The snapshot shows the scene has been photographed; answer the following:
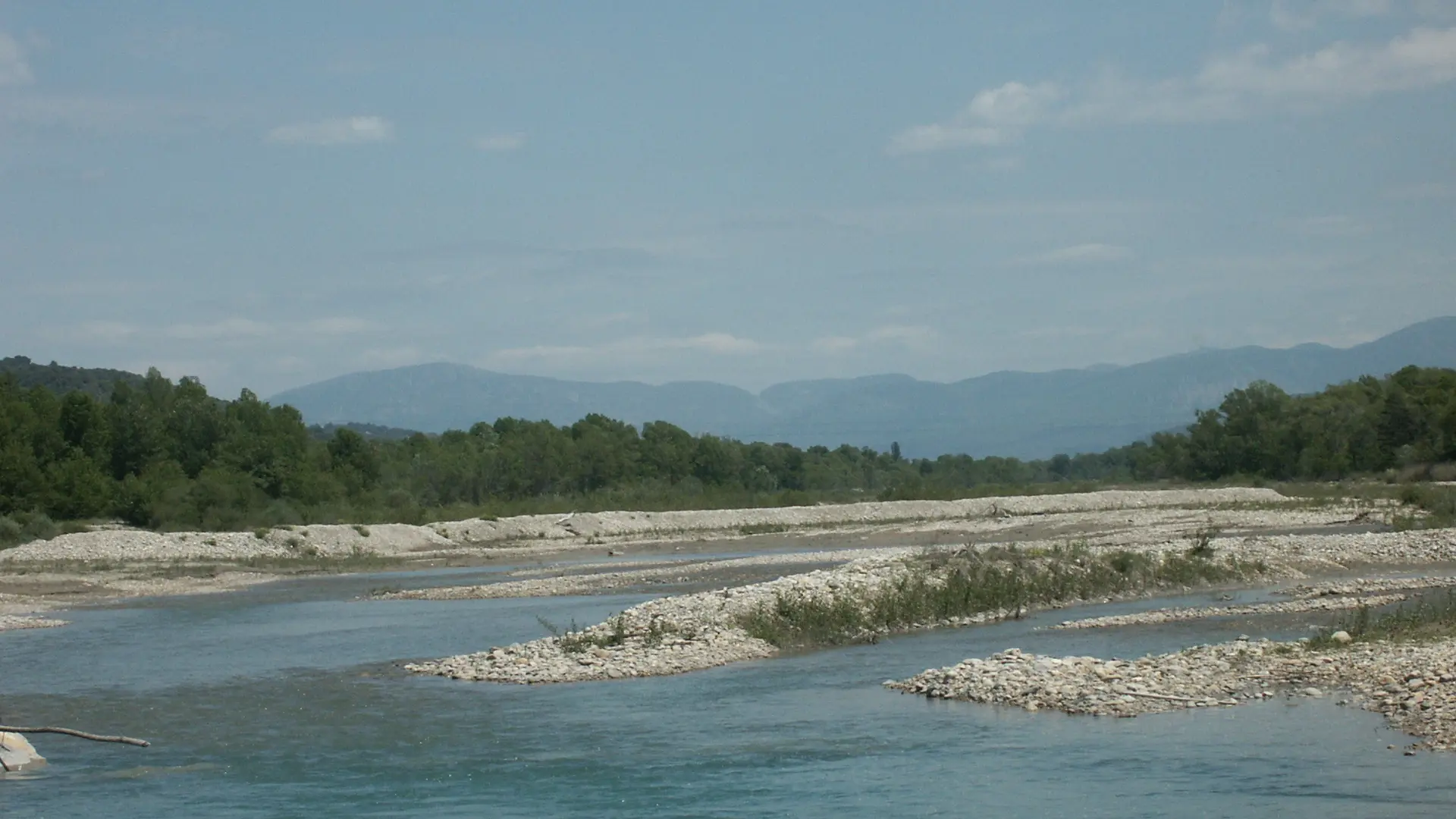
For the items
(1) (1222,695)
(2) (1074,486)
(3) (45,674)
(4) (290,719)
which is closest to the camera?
(1) (1222,695)

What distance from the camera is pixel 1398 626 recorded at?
25.0 meters

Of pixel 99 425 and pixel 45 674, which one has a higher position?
pixel 99 425

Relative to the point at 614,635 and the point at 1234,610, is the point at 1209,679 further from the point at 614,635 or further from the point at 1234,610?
the point at 614,635

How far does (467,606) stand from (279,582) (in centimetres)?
1743

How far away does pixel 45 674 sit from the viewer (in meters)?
29.3

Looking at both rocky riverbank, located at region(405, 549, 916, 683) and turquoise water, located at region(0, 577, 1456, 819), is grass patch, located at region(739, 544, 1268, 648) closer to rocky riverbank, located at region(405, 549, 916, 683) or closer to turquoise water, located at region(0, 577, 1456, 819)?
rocky riverbank, located at region(405, 549, 916, 683)

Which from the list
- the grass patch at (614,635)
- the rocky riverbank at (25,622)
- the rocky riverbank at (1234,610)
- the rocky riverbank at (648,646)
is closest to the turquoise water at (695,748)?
the rocky riverbank at (648,646)

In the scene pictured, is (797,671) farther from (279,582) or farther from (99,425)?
(99,425)

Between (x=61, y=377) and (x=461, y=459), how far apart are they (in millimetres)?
92574

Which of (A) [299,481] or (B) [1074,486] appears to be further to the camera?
(B) [1074,486]

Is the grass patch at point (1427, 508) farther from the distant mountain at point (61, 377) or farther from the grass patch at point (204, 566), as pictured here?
the distant mountain at point (61, 377)

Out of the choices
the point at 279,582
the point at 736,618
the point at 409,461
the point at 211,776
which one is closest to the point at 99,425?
the point at 409,461

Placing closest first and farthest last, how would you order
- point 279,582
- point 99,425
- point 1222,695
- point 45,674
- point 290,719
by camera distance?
point 1222,695, point 290,719, point 45,674, point 279,582, point 99,425

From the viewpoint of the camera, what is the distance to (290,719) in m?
23.7
